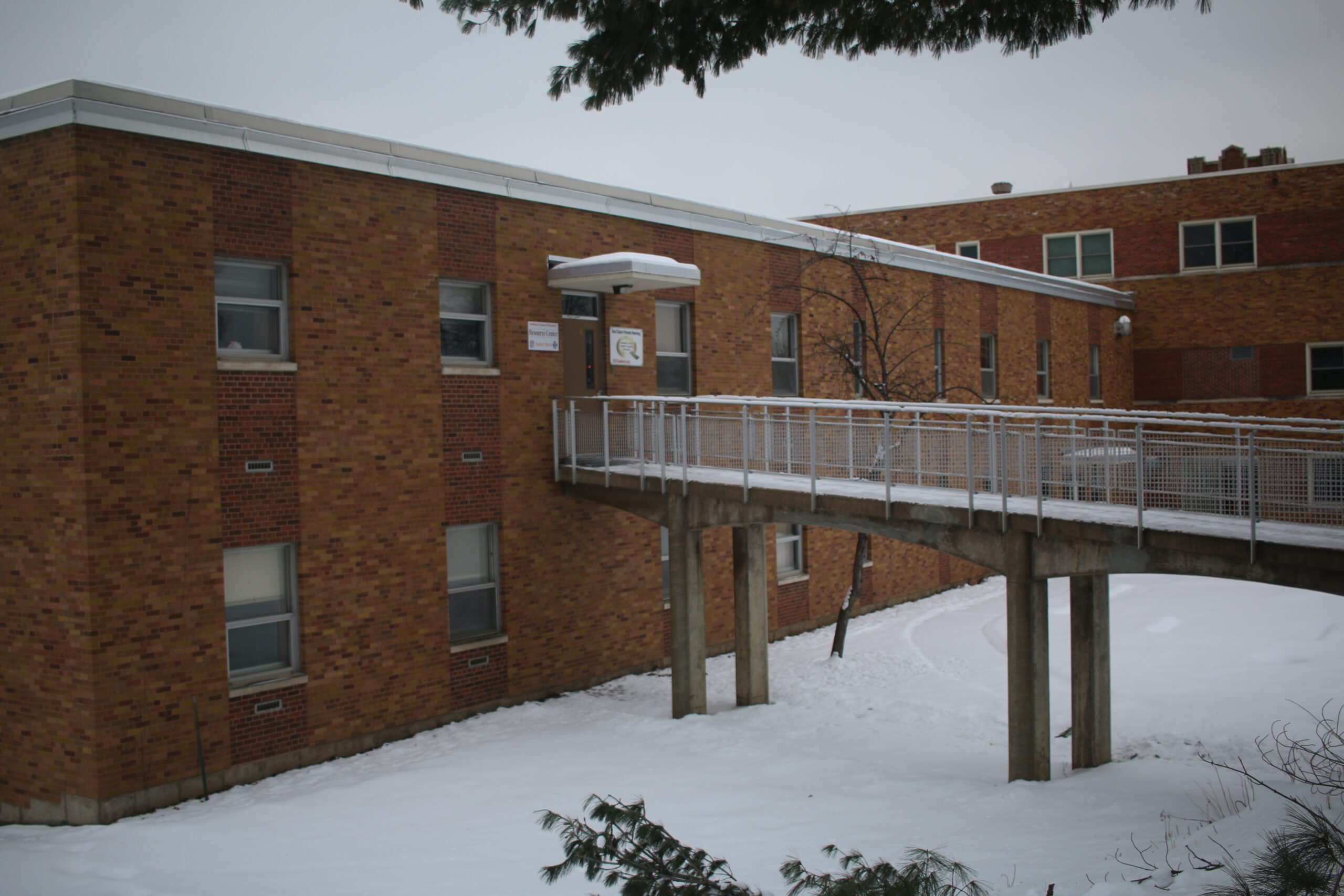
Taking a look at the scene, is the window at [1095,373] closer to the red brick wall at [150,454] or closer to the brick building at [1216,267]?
the brick building at [1216,267]

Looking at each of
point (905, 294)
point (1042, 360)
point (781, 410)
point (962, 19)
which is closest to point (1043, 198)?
point (1042, 360)

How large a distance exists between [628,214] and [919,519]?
295 inches

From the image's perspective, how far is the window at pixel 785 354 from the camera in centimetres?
1855

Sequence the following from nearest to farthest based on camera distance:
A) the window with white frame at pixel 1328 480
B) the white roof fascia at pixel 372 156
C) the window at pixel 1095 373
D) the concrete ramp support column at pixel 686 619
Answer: the window with white frame at pixel 1328 480
the white roof fascia at pixel 372 156
the concrete ramp support column at pixel 686 619
the window at pixel 1095 373

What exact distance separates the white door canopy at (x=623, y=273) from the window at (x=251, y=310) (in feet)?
12.7

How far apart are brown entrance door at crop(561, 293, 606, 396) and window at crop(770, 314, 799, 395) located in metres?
4.31

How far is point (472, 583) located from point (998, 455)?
699cm

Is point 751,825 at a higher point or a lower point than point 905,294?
lower

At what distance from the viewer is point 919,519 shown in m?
10.3

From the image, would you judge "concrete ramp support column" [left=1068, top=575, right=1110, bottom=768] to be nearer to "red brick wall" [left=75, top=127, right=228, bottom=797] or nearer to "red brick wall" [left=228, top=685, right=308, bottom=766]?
"red brick wall" [left=228, top=685, right=308, bottom=766]

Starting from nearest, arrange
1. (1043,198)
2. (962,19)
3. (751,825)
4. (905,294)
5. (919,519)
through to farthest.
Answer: (962,19) → (751,825) → (919,519) → (905,294) → (1043,198)

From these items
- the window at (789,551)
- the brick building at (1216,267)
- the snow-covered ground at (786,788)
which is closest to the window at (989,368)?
the window at (789,551)

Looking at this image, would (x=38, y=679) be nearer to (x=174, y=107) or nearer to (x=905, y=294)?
(x=174, y=107)

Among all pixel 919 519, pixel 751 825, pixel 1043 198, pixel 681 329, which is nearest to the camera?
pixel 751 825
